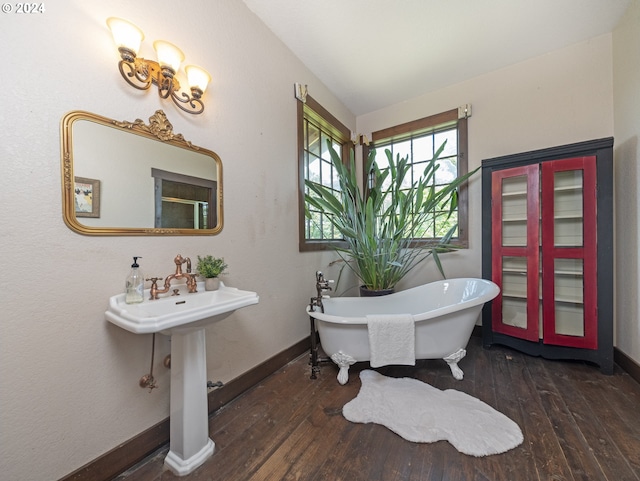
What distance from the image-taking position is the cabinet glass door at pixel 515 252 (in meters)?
1.97

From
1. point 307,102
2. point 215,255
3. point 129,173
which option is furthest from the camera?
point 307,102

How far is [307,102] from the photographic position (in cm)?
221

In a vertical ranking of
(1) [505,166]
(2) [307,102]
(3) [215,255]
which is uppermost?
(2) [307,102]

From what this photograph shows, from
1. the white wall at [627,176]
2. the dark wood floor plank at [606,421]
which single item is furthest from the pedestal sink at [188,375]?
the white wall at [627,176]

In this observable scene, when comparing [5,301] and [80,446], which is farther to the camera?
[80,446]

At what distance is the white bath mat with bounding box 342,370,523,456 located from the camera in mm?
1161

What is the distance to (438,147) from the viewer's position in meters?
2.65

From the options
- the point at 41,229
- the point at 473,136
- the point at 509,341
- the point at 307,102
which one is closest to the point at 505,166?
the point at 473,136

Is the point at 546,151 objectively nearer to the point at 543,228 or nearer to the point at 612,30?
the point at 543,228

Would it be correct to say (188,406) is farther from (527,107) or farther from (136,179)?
(527,107)

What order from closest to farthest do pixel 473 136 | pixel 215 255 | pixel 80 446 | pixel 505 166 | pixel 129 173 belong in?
pixel 80 446 < pixel 129 173 < pixel 215 255 < pixel 505 166 < pixel 473 136

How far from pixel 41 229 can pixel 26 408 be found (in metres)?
0.63

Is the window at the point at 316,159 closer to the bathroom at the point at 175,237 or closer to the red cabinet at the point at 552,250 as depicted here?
the bathroom at the point at 175,237

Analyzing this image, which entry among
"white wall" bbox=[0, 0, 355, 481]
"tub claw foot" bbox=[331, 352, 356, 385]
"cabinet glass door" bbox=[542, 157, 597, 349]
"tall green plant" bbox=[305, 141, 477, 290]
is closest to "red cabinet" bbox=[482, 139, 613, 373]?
"cabinet glass door" bbox=[542, 157, 597, 349]
